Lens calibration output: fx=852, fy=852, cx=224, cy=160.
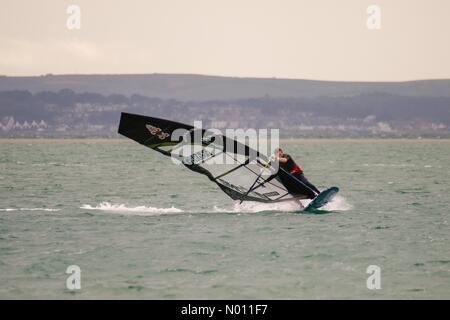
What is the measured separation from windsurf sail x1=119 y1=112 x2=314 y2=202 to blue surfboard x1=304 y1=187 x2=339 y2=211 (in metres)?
0.36

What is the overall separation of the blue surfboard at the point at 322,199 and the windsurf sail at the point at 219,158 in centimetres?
36

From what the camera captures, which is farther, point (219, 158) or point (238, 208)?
point (238, 208)

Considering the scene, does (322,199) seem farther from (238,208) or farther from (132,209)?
(132,209)

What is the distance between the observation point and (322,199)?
25312 millimetres

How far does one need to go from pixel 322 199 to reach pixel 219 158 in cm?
336

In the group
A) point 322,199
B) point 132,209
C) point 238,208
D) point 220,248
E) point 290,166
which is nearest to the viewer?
point 220,248

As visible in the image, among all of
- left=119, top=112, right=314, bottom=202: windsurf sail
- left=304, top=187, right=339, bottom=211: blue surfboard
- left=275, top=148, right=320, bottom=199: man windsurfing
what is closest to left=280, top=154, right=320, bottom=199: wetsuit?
left=275, top=148, right=320, bottom=199: man windsurfing

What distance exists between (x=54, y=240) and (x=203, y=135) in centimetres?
511

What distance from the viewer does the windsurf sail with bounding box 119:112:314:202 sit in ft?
76.7

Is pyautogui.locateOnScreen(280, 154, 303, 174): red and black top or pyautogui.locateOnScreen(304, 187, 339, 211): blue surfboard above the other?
pyautogui.locateOnScreen(280, 154, 303, 174): red and black top

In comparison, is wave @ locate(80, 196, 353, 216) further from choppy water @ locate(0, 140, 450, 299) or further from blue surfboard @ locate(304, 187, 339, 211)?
blue surfboard @ locate(304, 187, 339, 211)

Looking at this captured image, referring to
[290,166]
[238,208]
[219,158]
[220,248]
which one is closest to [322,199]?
[290,166]

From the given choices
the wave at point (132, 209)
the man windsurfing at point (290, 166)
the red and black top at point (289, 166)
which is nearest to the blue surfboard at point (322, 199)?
the man windsurfing at point (290, 166)
